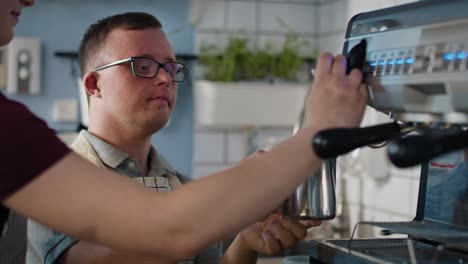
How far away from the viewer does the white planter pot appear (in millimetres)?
2158

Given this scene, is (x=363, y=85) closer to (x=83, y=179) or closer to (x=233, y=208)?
(x=233, y=208)

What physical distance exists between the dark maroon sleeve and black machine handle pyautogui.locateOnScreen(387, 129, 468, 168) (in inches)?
13.3

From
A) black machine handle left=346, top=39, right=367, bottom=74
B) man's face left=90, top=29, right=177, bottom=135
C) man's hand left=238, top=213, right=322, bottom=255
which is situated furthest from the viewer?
man's face left=90, top=29, right=177, bottom=135

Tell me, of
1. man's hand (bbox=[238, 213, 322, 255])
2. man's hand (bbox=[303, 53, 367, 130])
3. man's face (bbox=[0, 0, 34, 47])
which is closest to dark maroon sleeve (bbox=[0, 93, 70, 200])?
man's face (bbox=[0, 0, 34, 47])

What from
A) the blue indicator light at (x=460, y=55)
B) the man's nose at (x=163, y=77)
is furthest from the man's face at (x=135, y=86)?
the blue indicator light at (x=460, y=55)

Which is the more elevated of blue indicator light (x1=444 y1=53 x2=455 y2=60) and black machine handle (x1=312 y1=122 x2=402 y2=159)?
blue indicator light (x1=444 y1=53 x2=455 y2=60)

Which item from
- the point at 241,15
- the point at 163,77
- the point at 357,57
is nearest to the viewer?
the point at 357,57

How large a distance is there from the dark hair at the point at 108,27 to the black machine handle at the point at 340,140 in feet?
2.34

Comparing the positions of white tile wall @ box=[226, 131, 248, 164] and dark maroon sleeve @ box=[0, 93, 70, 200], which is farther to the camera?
white tile wall @ box=[226, 131, 248, 164]

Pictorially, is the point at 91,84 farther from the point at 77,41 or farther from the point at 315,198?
the point at 77,41

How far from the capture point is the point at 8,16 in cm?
80

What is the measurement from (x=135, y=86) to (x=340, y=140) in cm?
65

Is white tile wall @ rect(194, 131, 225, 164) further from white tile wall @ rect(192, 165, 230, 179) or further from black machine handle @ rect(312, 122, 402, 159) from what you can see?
black machine handle @ rect(312, 122, 402, 159)

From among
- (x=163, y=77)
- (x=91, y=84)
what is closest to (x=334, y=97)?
(x=163, y=77)
